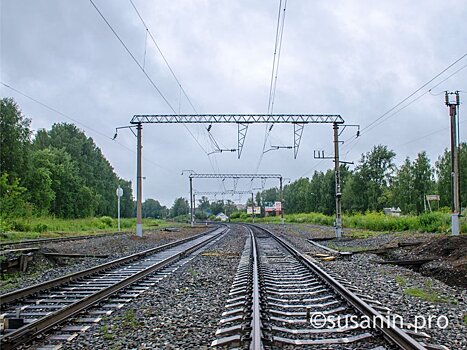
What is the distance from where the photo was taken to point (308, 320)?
21.8ft

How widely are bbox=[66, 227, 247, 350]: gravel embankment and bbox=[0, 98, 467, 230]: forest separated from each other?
120ft

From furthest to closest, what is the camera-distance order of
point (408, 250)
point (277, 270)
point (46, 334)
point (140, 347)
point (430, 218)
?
1. point (430, 218)
2. point (408, 250)
3. point (277, 270)
4. point (46, 334)
5. point (140, 347)

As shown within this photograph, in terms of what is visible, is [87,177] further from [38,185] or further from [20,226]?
[20,226]

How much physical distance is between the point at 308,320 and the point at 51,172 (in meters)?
72.3

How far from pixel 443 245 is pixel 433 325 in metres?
9.36

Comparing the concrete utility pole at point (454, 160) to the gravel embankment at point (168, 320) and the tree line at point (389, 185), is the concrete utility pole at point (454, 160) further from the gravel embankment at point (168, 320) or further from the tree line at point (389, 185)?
the tree line at point (389, 185)

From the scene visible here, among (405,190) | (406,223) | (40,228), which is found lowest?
(40,228)

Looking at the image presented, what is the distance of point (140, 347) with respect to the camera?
557cm

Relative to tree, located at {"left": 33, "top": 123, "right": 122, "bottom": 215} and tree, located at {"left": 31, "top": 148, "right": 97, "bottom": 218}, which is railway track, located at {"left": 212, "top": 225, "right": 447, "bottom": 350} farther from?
tree, located at {"left": 33, "top": 123, "right": 122, "bottom": 215}

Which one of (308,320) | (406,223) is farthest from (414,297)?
(406,223)

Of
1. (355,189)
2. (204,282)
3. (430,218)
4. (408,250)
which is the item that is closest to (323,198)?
(355,189)

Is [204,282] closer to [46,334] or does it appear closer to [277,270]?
[277,270]

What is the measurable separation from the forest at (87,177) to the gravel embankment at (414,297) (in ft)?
120

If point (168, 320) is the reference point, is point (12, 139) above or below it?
above
